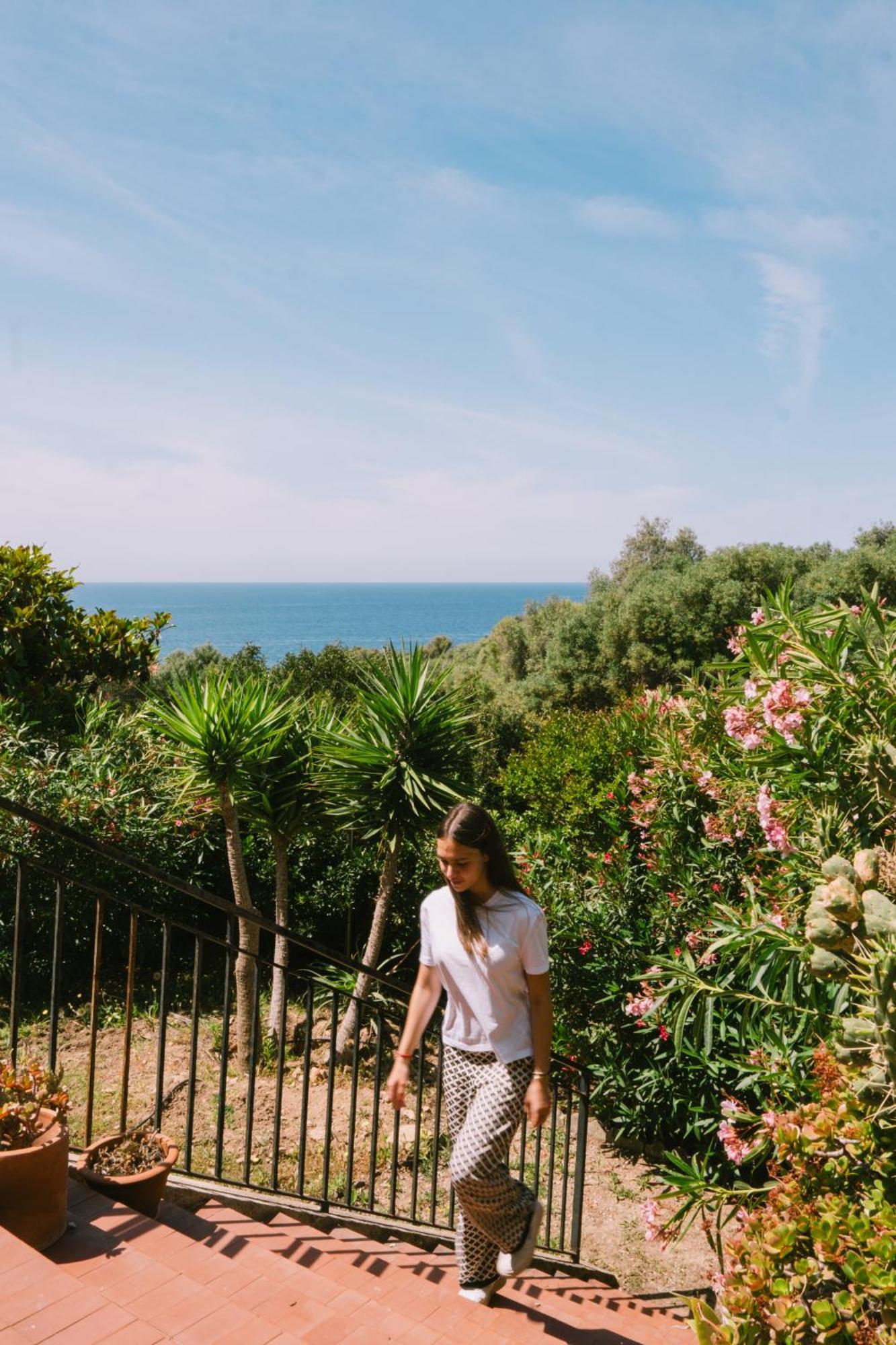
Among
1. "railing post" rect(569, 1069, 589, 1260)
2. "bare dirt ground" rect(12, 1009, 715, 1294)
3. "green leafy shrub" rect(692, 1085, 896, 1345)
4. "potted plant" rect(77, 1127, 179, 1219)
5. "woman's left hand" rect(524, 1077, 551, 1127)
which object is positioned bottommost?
"bare dirt ground" rect(12, 1009, 715, 1294)

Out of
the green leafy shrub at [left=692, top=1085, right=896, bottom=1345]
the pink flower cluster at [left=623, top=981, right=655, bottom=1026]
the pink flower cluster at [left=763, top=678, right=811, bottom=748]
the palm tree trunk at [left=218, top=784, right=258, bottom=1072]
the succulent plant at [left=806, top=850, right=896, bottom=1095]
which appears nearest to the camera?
the green leafy shrub at [left=692, top=1085, right=896, bottom=1345]

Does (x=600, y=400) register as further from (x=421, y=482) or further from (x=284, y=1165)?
(x=284, y=1165)

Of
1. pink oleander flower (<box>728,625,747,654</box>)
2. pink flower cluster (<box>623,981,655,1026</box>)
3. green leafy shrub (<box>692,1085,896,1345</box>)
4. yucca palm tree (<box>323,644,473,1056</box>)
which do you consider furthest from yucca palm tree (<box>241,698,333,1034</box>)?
green leafy shrub (<box>692,1085,896,1345</box>)

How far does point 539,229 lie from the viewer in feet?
32.6

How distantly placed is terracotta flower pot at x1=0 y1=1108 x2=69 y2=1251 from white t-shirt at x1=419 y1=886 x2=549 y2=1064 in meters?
1.14

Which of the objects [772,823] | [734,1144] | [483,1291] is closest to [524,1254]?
[483,1291]

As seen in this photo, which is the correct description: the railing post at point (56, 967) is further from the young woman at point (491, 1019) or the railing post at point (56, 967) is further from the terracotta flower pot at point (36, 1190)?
the young woman at point (491, 1019)

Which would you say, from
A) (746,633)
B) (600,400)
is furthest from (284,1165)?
(600,400)

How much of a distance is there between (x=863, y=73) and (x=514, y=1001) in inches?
316

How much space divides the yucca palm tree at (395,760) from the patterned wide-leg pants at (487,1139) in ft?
12.5

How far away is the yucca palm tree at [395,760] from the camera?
661cm

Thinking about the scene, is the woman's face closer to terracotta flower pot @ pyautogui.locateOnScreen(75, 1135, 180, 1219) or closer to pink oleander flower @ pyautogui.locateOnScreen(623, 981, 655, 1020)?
terracotta flower pot @ pyautogui.locateOnScreen(75, 1135, 180, 1219)

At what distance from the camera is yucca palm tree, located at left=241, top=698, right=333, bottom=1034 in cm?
697

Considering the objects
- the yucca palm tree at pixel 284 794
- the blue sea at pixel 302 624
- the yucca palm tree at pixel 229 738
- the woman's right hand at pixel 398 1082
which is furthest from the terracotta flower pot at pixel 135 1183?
the blue sea at pixel 302 624
